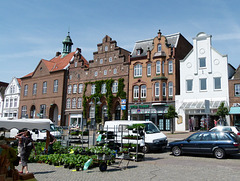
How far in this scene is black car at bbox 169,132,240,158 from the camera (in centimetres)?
1288

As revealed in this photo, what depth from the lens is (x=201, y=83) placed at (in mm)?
33750

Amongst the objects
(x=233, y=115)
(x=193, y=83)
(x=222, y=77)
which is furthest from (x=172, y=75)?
(x=233, y=115)

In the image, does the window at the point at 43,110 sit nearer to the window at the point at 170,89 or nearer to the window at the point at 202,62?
the window at the point at 170,89

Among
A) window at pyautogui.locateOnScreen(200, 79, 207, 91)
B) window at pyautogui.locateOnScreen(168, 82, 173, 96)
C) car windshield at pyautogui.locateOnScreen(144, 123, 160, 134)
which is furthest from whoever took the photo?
window at pyautogui.locateOnScreen(168, 82, 173, 96)

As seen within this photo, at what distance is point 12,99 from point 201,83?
163 feet

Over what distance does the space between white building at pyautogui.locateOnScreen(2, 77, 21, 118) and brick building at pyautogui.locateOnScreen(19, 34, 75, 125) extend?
3.27m

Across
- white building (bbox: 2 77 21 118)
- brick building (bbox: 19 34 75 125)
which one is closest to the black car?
brick building (bbox: 19 34 75 125)

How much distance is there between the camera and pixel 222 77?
32000mm

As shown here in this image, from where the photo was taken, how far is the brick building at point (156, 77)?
3609 cm

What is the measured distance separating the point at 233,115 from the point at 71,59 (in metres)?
35.5

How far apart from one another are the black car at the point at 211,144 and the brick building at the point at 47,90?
37485mm

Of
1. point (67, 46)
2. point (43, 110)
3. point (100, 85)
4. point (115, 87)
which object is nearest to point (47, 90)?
point (43, 110)

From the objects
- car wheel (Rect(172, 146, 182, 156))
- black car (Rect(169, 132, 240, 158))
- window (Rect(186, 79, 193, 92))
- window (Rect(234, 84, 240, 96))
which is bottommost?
car wheel (Rect(172, 146, 182, 156))

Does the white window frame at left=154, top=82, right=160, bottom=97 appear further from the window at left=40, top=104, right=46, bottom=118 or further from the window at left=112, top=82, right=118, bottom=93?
the window at left=40, top=104, right=46, bottom=118
